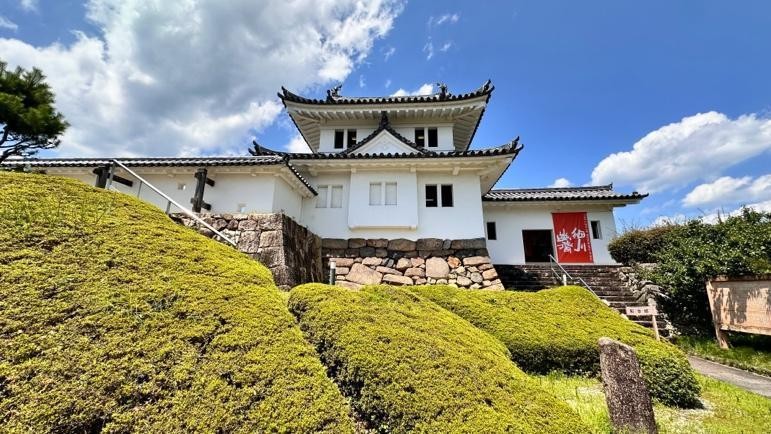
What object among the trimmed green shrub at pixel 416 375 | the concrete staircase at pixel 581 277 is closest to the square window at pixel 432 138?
the concrete staircase at pixel 581 277

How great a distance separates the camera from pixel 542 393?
2920 millimetres

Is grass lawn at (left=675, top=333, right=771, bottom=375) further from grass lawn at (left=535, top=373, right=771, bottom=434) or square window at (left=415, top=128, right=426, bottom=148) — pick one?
square window at (left=415, top=128, right=426, bottom=148)

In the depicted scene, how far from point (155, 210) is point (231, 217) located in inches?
211

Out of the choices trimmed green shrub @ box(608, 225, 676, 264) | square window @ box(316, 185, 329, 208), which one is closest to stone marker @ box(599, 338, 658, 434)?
square window @ box(316, 185, 329, 208)

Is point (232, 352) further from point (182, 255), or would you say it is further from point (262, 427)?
point (182, 255)

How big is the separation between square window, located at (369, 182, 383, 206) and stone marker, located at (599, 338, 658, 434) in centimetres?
943

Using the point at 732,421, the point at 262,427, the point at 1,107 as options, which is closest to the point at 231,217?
the point at 262,427

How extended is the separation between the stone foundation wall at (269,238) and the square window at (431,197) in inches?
210

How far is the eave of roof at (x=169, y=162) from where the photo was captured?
1057 centimetres

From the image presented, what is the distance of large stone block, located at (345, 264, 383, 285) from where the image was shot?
11281 millimetres

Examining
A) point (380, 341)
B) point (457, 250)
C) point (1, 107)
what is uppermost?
point (1, 107)

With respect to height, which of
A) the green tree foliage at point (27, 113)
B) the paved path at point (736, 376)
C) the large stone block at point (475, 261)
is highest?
the green tree foliage at point (27, 113)

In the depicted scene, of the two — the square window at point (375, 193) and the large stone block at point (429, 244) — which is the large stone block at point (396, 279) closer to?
the large stone block at point (429, 244)

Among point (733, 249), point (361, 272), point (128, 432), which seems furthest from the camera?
point (361, 272)
